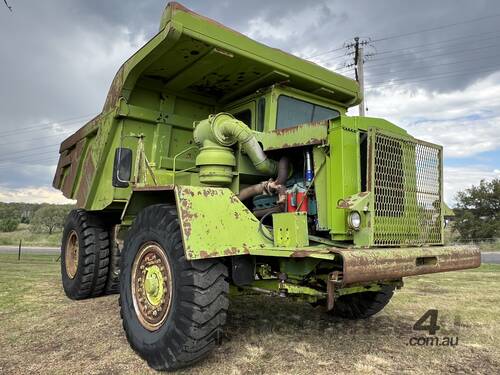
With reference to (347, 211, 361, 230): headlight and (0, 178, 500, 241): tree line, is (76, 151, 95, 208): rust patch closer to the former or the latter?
(347, 211, 361, 230): headlight

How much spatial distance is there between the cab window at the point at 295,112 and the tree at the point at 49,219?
51.8 metres

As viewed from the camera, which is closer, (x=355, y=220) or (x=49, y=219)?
(x=355, y=220)

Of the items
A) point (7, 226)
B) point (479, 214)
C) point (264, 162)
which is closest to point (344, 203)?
point (264, 162)

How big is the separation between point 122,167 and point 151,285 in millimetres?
1678

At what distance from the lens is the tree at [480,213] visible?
29.9 m

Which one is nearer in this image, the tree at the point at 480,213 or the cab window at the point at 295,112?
the cab window at the point at 295,112

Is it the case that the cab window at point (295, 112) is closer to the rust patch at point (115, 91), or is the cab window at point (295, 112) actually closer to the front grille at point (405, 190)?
the front grille at point (405, 190)

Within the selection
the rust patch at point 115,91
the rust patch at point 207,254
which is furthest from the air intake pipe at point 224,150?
the rust patch at point 115,91

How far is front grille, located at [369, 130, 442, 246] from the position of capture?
3748 millimetres

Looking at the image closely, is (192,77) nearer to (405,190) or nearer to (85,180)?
(85,180)

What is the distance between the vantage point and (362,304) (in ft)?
16.7

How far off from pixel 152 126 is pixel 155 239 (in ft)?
7.34

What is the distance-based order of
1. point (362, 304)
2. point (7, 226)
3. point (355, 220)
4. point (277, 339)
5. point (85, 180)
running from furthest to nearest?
point (7, 226) → point (85, 180) → point (362, 304) → point (277, 339) → point (355, 220)

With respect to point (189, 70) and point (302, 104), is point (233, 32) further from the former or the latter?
point (302, 104)
